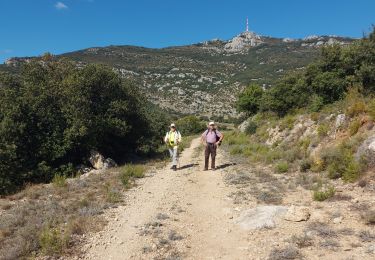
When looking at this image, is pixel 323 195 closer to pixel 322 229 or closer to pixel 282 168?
pixel 322 229

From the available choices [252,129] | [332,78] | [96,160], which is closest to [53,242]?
[96,160]

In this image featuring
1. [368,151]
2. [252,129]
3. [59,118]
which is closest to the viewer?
[368,151]

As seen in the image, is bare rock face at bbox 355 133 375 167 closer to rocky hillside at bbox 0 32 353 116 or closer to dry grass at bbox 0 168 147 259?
dry grass at bbox 0 168 147 259

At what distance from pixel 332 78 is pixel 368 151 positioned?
13612 mm

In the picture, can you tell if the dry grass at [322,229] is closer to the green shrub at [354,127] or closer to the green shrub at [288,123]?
the green shrub at [354,127]

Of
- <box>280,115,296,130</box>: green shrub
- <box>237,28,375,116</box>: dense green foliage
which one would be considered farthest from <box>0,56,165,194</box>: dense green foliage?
<box>237,28,375,116</box>: dense green foliage

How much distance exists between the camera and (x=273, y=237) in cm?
786

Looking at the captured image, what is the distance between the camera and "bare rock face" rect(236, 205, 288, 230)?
8.56 meters

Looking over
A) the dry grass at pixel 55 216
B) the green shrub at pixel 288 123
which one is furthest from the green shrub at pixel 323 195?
the green shrub at pixel 288 123

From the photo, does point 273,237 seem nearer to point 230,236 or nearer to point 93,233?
point 230,236

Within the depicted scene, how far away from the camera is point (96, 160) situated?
23.0 metres

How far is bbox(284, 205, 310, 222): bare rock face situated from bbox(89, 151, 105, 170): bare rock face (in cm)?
1521

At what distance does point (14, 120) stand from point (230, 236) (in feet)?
53.4

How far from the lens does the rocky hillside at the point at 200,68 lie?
331ft
